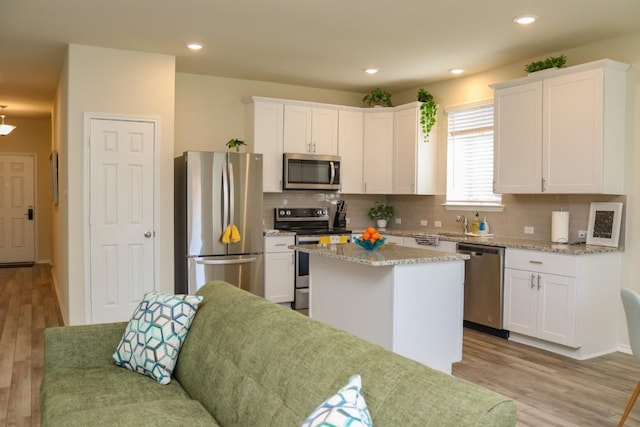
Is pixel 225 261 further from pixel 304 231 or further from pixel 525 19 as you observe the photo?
pixel 525 19

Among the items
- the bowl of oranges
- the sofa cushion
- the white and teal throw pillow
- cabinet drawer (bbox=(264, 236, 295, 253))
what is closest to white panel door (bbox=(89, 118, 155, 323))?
cabinet drawer (bbox=(264, 236, 295, 253))

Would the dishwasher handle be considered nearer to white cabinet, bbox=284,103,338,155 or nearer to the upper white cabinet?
the upper white cabinet

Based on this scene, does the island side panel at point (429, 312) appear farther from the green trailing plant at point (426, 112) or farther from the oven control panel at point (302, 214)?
the oven control panel at point (302, 214)

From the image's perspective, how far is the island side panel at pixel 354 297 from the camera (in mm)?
3631

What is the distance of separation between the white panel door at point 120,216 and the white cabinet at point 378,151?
267 cm

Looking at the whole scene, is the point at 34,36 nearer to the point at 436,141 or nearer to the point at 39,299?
the point at 39,299

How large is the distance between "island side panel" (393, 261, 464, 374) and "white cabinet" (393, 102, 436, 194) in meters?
2.63

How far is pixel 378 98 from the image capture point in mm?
6680

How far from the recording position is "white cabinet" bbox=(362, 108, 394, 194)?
6594 millimetres

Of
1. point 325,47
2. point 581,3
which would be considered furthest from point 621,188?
point 325,47

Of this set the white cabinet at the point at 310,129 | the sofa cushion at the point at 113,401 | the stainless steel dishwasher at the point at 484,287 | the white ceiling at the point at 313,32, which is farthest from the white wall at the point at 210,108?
the sofa cushion at the point at 113,401

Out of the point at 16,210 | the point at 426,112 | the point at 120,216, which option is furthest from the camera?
the point at 16,210

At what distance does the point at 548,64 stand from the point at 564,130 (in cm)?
62

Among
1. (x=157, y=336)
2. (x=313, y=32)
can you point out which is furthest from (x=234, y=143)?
(x=157, y=336)
